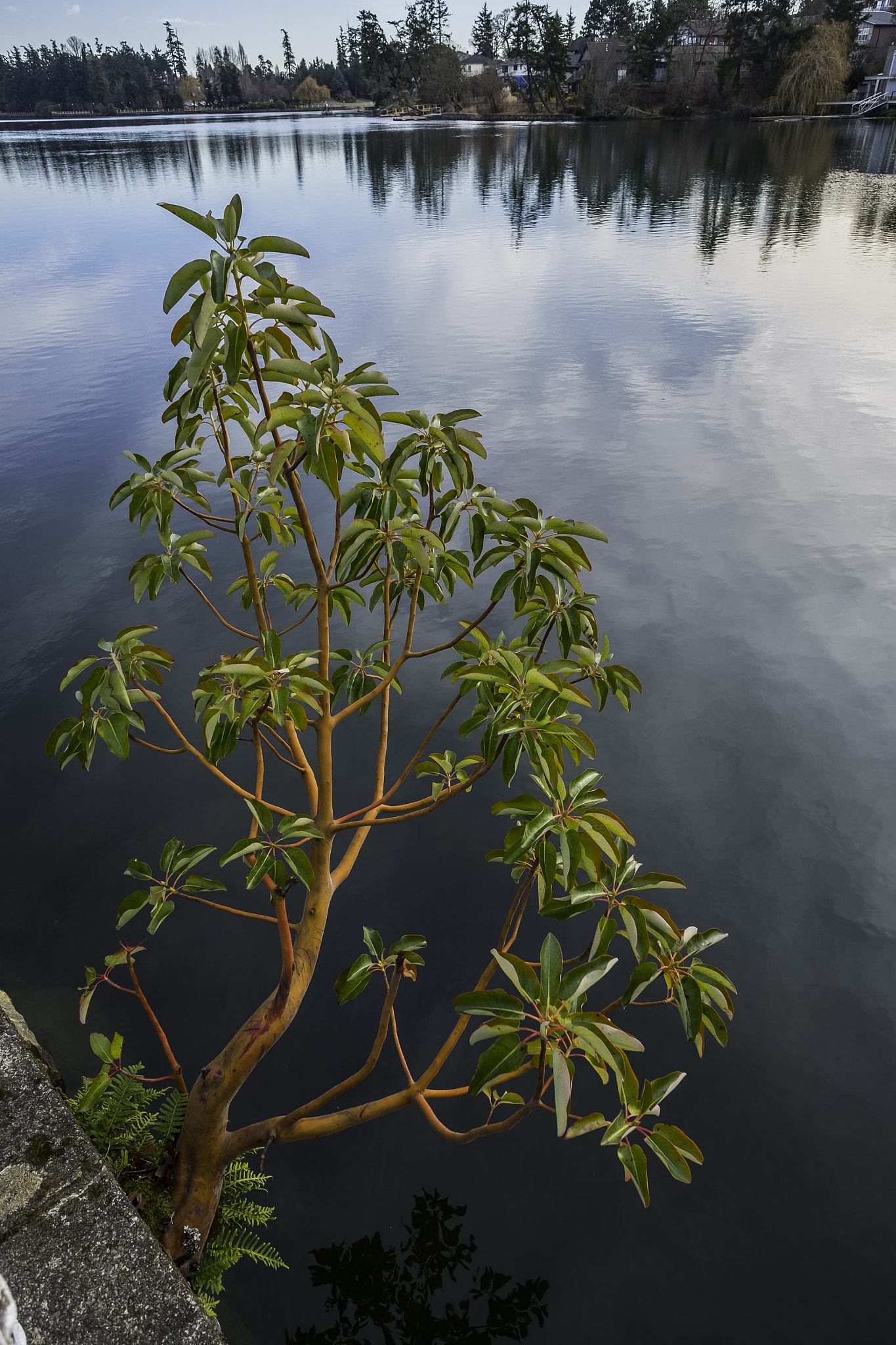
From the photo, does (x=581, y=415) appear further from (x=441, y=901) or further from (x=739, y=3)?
(x=739, y=3)

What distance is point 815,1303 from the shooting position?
229cm

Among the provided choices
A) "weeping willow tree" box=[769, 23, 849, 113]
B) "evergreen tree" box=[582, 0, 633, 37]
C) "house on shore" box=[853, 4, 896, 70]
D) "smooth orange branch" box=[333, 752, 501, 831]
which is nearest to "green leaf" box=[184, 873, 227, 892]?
"smooth orange branch" box=[333, 752, 501, 831]

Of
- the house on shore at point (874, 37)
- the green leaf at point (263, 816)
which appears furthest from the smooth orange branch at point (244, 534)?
the house on shore at point (874, 37)

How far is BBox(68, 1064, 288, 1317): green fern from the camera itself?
84.2 inches

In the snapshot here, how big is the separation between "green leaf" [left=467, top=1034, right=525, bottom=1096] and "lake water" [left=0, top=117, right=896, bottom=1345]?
1.62m

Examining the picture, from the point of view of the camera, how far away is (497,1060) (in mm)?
1287

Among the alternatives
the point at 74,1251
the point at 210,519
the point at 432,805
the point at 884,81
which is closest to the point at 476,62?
the point at 884,81

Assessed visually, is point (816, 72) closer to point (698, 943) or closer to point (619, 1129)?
point (698, 943)

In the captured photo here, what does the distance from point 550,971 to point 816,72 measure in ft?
187

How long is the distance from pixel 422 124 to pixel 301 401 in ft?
228

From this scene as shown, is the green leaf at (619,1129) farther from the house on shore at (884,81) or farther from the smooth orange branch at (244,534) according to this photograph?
the house on shore at (884,81)

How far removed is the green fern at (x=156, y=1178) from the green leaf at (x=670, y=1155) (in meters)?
1.48

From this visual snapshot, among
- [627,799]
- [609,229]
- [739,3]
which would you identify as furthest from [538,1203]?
[739,3]

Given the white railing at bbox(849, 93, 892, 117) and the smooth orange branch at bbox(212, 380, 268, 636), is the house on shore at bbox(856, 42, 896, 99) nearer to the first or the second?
the white railing at bbox(849, 93, 892, 117)
